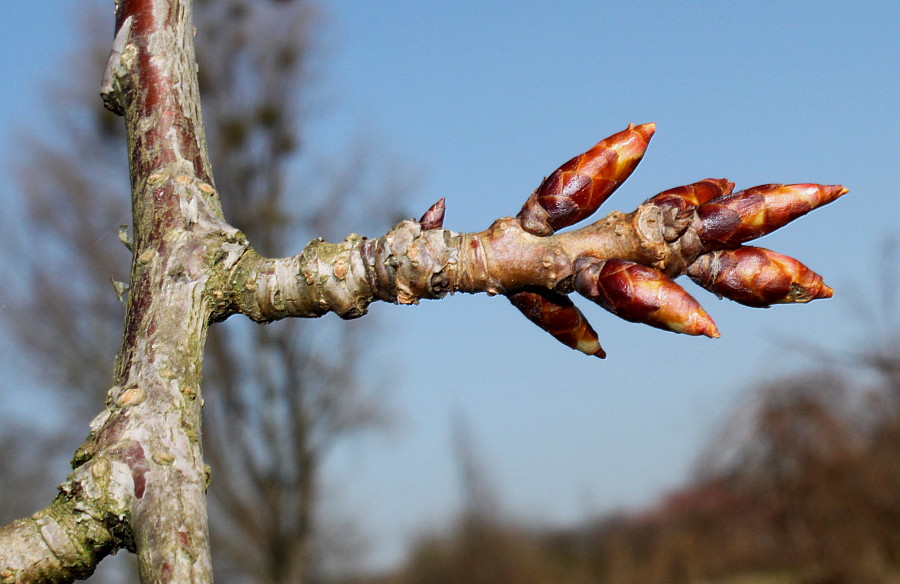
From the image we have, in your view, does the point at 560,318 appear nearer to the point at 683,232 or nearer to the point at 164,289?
the point at 683,232

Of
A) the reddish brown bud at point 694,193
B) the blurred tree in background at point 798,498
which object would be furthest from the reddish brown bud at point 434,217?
the blurred tree in background at point 798,498

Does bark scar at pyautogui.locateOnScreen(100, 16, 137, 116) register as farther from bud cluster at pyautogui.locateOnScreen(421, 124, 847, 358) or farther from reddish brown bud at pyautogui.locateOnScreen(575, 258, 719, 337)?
reddish brown bud at pyautogui.locateOnScreen(575, 258, 719, 337)

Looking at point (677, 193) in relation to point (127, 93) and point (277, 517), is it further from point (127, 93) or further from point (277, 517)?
point (277, 517)

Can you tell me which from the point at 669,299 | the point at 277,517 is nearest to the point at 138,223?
the point at 669,299

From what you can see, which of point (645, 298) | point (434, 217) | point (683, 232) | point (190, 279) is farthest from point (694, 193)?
point (190, 279)

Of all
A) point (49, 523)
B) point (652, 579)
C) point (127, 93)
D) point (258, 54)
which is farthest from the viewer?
point (258, 54)
